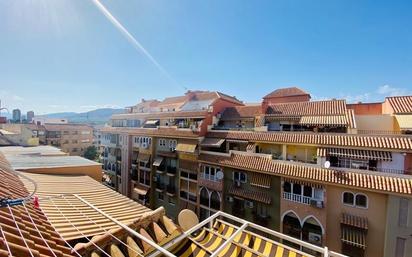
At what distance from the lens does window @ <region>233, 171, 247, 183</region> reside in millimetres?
21562

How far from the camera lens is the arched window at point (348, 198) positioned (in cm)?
1602

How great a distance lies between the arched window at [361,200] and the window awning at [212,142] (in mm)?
12050

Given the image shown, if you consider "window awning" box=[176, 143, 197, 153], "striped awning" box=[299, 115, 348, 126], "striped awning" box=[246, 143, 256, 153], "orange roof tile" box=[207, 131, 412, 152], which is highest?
"striped awning" box=[299, 115, 348, 126]

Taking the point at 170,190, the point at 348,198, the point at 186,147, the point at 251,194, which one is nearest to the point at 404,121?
the point at 348,198

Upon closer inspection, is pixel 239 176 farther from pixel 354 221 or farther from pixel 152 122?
pixel 152 122

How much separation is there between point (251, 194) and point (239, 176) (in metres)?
2.11

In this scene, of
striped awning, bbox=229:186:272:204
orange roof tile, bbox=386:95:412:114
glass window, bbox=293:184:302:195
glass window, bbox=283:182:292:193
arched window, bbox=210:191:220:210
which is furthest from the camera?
arched window, bbox=210:191:220:210

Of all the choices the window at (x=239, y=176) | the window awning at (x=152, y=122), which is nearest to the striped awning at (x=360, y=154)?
the window at (x=239, y=176)

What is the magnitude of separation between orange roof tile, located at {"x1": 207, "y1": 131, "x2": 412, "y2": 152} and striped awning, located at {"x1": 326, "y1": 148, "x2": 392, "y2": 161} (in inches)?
14.4

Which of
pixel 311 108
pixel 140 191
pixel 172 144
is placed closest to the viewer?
pixel 311 108

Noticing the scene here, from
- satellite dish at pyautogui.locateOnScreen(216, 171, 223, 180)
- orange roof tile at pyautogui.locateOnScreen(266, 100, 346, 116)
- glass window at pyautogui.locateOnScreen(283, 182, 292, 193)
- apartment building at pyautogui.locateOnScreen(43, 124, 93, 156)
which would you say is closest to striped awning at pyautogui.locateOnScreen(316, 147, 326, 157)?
glass window at pyautogui.locateOnScreen(283, 182, 292, 193)

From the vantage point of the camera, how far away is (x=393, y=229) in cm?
1445

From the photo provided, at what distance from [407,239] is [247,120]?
1597 cm

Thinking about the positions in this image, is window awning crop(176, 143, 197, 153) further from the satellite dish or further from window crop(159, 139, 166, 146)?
window crop(159, 139, 166, 146)
